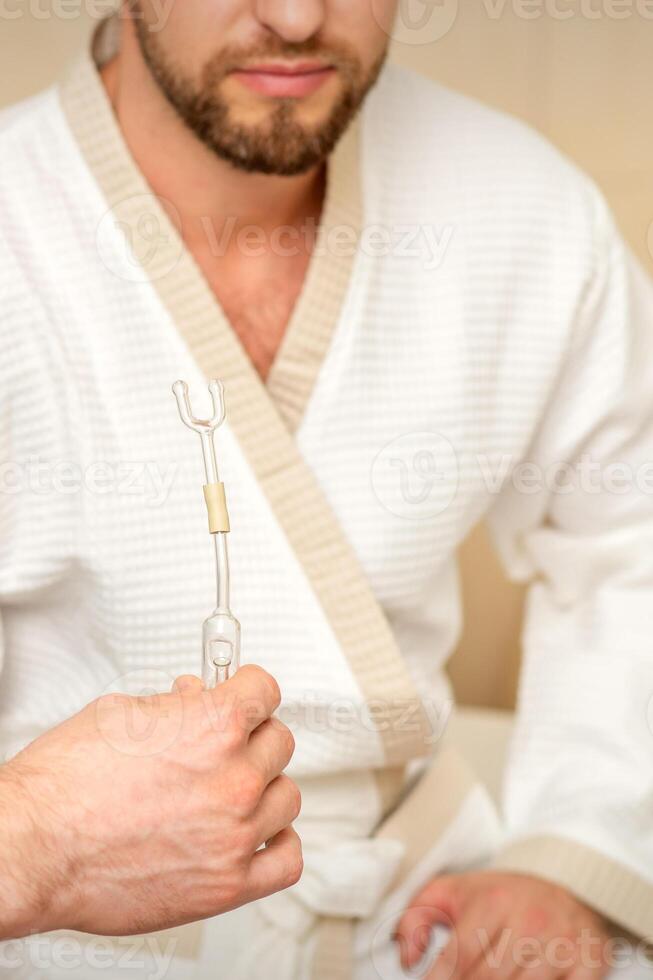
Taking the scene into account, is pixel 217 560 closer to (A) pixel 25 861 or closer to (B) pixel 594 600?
(A) pixel 25 861

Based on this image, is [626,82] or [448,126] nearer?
[448,126]

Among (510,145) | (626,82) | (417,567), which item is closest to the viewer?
(417,567)

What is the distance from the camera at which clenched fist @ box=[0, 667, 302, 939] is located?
763mm

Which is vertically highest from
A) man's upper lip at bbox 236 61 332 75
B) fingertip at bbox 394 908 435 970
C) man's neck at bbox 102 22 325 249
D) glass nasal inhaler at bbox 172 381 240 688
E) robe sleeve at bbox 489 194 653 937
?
man's upper lip at bbox 236 61 332 75

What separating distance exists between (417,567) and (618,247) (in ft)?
1.29

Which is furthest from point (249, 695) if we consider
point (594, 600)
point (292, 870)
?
point (594, 600)

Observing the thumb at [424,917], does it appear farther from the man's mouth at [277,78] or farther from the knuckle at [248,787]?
the man's mouth at [277,78]

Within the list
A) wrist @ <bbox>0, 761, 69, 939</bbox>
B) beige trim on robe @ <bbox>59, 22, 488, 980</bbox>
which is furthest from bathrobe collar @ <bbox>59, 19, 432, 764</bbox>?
wrist @ <bbox>0, 761, 69, 939</bbox>

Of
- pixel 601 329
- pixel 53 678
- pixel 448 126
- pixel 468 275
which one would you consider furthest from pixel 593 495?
pixel 53 678

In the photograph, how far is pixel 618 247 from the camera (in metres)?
1.26

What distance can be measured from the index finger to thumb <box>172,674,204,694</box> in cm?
1

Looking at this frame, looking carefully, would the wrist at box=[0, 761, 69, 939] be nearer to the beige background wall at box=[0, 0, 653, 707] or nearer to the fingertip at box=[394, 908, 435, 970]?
the fingertip at box=[394, 908, 435, 970]

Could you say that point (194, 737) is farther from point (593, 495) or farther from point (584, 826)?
point (593, 495)

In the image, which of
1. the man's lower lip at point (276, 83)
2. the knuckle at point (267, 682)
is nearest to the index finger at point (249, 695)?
the knuckle at point (267, 682)
